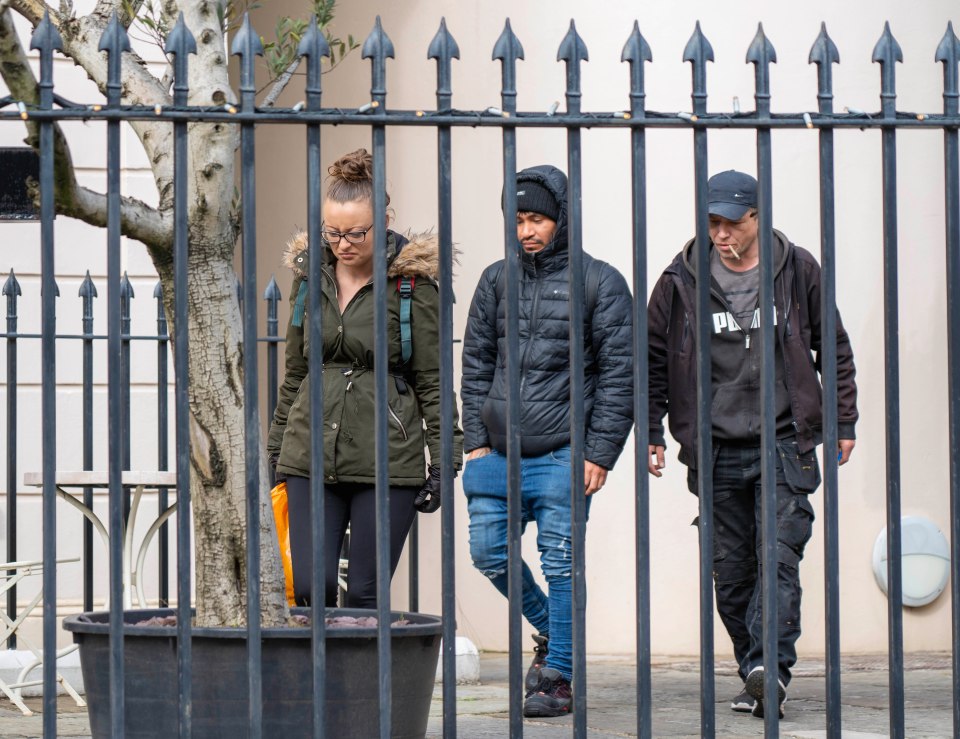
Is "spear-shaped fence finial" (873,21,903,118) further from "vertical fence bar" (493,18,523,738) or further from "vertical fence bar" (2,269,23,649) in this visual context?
"vertical fence bar" (2,269,23,649)

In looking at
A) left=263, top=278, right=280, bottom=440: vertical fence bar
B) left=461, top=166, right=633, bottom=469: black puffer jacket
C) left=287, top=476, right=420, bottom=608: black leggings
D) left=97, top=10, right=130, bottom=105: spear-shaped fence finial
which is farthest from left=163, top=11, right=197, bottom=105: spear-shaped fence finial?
left=263, top=278, right=280, bottom=440: vertical fence bar

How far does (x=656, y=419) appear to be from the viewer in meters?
5.59

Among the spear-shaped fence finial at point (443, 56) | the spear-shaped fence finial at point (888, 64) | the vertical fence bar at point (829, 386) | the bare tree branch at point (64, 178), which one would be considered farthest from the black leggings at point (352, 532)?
the spear-shaped fence finial at point (888, 64)

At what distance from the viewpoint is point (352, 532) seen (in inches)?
196

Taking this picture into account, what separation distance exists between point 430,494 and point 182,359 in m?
1.71

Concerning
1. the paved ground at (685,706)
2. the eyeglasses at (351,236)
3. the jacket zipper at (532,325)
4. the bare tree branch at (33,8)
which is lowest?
the paved ground at (685,706)

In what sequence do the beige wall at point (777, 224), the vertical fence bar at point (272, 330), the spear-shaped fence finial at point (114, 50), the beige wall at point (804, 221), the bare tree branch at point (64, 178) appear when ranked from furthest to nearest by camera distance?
the beige wall at point (804, 221) → the beige wall at point (777, 224) → the vertical fence bar at point (272, 330) → the bare tree branch at point (64, 178) → the spear-shaped fence finial at point (114, 50)

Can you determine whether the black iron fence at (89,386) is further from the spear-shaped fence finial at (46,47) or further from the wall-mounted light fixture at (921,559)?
the wall-mounted light fixture at (921,559)

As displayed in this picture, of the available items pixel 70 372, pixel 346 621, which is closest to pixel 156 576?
pixel 70 372

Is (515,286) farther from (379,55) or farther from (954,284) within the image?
(954,284)

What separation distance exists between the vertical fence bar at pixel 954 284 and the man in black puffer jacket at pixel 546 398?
1.79m

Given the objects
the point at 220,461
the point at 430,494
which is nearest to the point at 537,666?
the point at 430,494

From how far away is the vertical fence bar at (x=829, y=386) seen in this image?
3.44m

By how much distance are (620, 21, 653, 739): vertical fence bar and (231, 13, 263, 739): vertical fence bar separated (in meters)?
0.83
